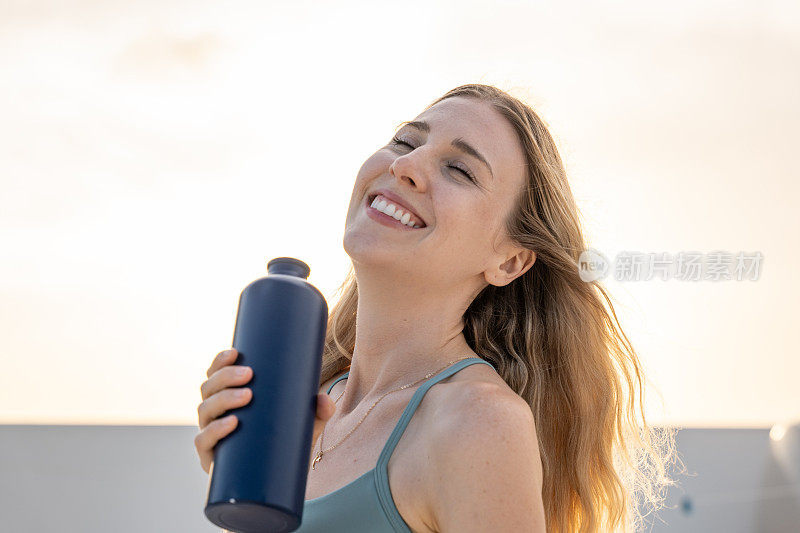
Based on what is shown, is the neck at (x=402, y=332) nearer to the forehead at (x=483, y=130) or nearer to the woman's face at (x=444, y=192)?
the woman's face at (x=444, y=192)

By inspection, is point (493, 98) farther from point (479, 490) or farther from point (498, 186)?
point (479, 490)

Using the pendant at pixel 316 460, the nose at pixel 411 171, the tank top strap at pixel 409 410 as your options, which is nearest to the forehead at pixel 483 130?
the nose at pixel 411 171

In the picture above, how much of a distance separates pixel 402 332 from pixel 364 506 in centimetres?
38

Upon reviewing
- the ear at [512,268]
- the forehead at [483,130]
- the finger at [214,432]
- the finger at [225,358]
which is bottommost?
the finger at [214,432]

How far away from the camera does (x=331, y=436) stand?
4.74ft

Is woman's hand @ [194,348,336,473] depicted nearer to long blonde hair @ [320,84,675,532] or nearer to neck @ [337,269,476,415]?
neck @ [337,269,476,415]

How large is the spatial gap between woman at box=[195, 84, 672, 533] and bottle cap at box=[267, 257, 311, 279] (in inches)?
7.7

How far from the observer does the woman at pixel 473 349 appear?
112 centimetres

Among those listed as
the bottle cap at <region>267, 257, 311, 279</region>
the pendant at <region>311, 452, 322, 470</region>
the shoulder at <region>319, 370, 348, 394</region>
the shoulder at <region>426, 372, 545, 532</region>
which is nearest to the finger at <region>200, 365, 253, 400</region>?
the bottle cap at <region>267, 257, 311, 279</region>

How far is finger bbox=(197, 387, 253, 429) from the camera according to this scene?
0.95 metres

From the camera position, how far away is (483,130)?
1.46m

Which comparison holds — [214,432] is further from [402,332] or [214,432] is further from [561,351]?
[561,351]

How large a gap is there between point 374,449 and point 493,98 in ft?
2.37

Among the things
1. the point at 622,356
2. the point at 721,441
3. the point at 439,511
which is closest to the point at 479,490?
the point at 439,511
